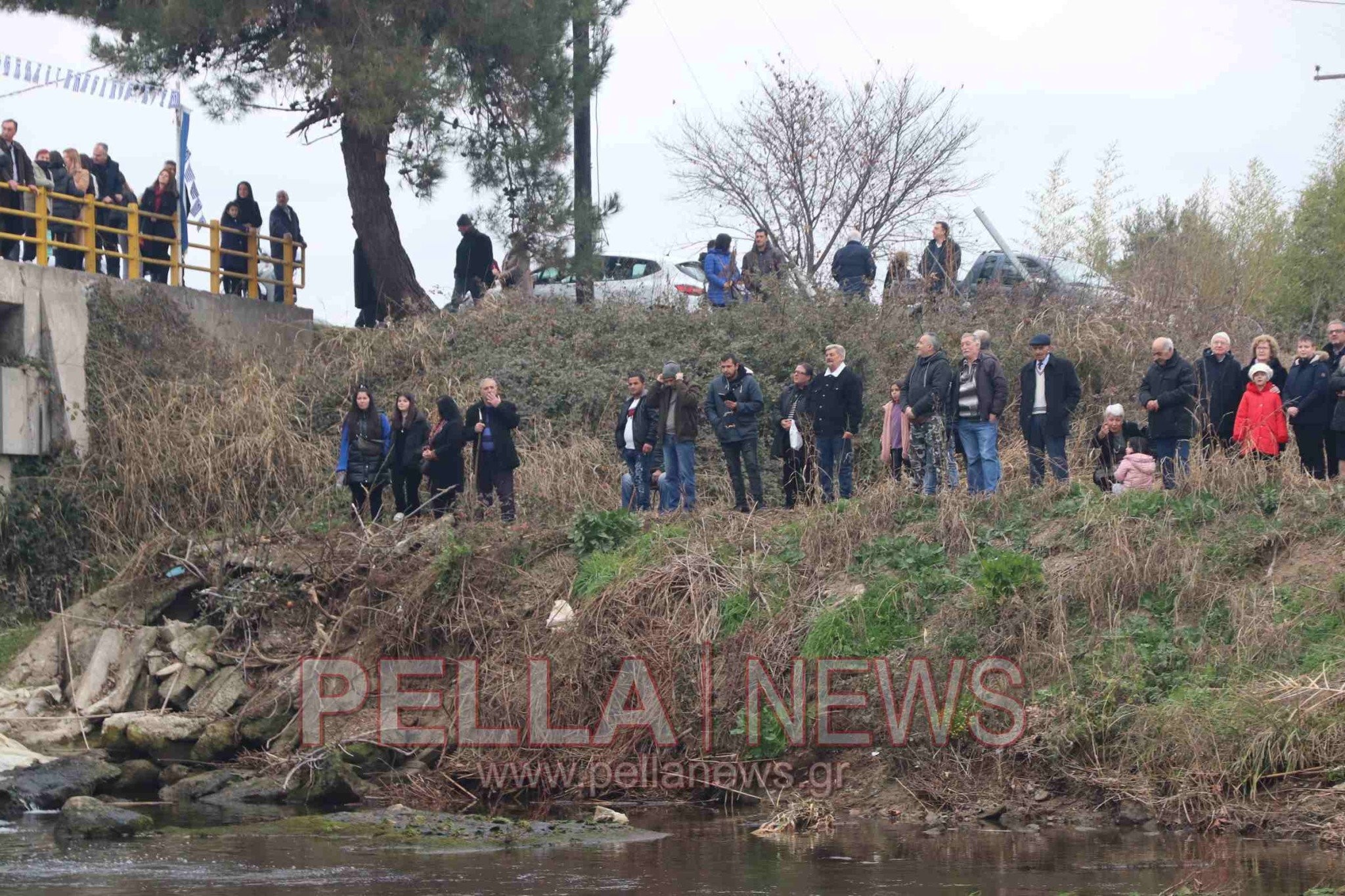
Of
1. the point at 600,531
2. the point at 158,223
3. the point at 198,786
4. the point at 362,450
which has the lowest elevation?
the point at 198,786

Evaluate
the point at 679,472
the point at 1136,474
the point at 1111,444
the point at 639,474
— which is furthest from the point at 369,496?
the point at 1136,474

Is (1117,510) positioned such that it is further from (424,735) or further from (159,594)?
(159,594)

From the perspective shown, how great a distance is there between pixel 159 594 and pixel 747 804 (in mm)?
8106

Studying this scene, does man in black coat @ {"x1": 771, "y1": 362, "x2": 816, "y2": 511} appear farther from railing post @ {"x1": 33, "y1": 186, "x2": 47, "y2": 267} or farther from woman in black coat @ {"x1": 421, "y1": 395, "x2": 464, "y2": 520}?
railing post @ {"x1": 33, "y1": 186, "x2": 47, "y2": 267}

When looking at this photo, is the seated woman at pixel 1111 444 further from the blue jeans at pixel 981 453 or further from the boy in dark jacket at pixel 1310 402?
the boy in dark jacket at pixel 1310 402

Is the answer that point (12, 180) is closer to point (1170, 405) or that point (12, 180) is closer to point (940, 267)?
point (940, 267)

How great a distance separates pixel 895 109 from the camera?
93.8 feet

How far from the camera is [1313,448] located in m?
15.2

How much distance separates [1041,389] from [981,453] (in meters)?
0.88

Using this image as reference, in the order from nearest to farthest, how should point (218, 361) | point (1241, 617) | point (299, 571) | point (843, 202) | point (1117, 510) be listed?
1. point (1241, 617)
2. point (1117, 510)
3. point (299, 571)
4. point (218, 361)
5. point (843, 202)

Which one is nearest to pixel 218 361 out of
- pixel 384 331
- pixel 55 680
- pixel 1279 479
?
pixel 384 331

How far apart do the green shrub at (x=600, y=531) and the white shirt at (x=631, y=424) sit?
1.13 meters

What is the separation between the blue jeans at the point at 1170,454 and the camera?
611 inches

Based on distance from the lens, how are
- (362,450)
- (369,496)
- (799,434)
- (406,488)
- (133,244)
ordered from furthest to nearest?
1. (133,244)
2. (369,496)
3. (406,488)
4. (362,450)
5. (799,434)
